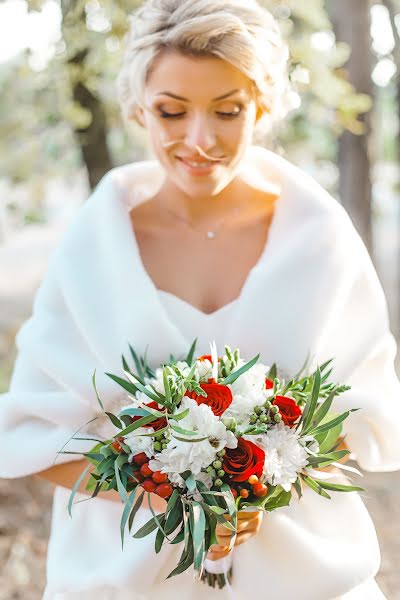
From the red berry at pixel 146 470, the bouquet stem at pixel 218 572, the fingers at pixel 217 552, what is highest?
the red berry at pixel 146 470

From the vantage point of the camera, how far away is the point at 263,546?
216 centimetres

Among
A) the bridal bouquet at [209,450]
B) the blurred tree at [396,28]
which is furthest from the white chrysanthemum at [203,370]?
the blurred tree at [396,28]

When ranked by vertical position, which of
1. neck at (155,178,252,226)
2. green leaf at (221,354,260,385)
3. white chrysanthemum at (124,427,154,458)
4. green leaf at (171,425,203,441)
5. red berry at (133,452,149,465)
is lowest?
red berry at (133,452,149,465)

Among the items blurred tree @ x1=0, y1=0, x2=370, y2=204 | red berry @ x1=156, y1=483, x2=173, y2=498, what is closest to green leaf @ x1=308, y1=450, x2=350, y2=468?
red berry @ x1=156, y1=483, x2=173, y2=498

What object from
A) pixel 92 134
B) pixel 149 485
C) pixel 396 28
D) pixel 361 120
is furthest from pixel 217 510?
pixel 396 28

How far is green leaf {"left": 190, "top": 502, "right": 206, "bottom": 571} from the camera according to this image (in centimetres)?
162

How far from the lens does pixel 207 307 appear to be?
236 centimetres

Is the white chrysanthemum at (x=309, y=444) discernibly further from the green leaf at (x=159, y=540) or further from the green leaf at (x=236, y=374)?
the green leaf at (x=159, y=540)

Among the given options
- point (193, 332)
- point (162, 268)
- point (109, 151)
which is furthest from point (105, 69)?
point (193, 332)

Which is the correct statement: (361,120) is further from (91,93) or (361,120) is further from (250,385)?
(250,385)

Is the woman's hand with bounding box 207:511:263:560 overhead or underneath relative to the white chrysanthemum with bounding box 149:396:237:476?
underneath

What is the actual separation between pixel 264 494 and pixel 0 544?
365 cm

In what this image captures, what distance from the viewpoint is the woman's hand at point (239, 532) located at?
1.89 meters

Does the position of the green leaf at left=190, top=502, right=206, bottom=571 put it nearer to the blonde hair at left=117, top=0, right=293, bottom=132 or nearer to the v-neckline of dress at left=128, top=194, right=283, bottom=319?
the v-neckline of dress at left=128, top=194, right=283, bottom=319
